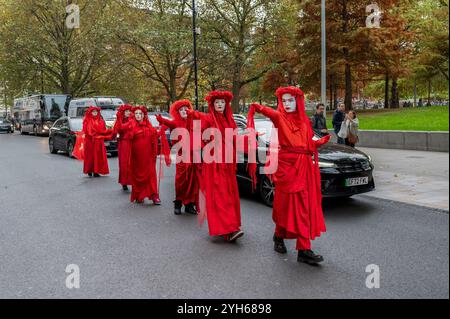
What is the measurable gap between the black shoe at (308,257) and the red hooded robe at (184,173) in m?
2.78

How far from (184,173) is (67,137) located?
13090 millimetres

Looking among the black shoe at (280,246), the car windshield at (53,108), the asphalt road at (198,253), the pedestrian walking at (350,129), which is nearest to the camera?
the asphalt road at (198,253)

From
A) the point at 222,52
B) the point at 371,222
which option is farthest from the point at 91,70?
the point at 371,222

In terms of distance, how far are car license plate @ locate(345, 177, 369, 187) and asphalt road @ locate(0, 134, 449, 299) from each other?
415 mm

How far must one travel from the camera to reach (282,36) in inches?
1184

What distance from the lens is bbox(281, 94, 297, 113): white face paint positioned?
513 cm

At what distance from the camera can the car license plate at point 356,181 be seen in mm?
7977

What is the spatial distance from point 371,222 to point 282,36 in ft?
80.2

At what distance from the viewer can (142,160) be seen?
9.02 meters

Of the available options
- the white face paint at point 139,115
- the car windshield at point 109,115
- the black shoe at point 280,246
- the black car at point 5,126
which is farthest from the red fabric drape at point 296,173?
the black car at point 5,126

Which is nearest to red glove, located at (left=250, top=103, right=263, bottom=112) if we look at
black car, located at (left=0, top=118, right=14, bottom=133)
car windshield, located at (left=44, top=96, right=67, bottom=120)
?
car windshield, located at (left=44, top=96, right=67, bottom=120)

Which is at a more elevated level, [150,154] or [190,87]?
[190,87]

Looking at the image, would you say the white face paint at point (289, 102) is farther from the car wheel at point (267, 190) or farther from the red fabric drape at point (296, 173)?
the car wheel at point (267, 190)
